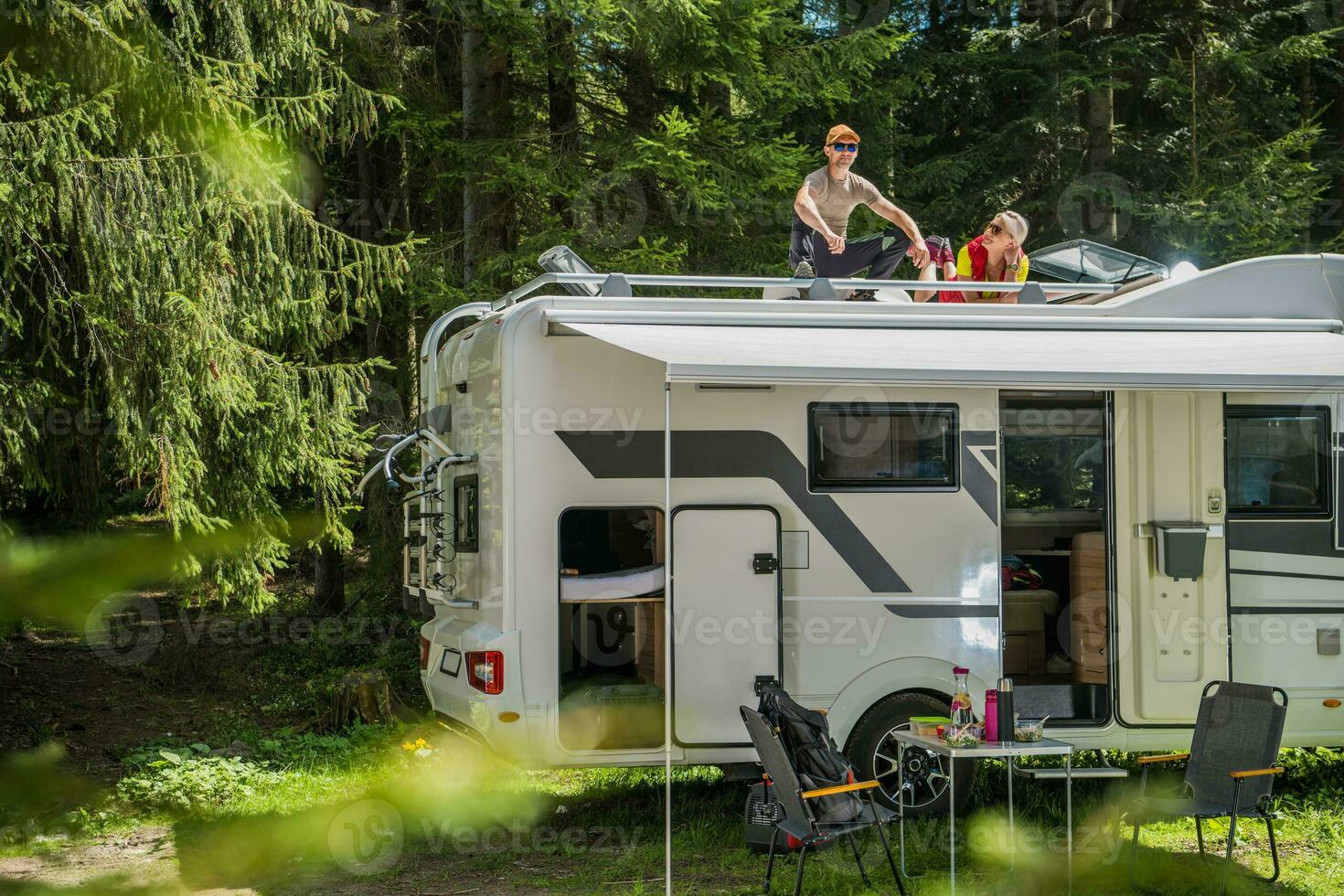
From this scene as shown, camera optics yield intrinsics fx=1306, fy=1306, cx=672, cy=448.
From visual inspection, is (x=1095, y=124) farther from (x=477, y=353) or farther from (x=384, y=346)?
(x=477, y=353)

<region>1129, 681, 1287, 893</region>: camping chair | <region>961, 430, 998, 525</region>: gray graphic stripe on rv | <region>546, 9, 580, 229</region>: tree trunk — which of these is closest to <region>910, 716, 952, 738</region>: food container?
<region>1129, 681, 1287, 893</region>: camping chair

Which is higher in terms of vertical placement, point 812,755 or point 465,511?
point 465,511

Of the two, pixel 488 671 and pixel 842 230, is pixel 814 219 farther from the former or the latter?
pixel 488 671

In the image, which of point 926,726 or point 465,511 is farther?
point 465,511

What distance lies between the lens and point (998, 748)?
552 centimetres

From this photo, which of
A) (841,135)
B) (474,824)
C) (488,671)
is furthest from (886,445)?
(474,824)

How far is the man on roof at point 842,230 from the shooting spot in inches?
305

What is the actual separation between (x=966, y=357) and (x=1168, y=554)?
1.79 metres

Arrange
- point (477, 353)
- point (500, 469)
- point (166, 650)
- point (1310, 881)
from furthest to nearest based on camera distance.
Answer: point (166, 650)
point (477, 353)
point (500, 469)
point (1310, 881)

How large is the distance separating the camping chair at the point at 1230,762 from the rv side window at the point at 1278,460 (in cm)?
128

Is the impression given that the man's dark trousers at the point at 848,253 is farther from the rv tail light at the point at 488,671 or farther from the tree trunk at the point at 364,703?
the tree trunk at the point at 364,703

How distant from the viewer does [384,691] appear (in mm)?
9656

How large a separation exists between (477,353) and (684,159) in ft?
13.5

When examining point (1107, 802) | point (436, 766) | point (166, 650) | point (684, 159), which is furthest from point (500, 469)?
point (166, 650)
